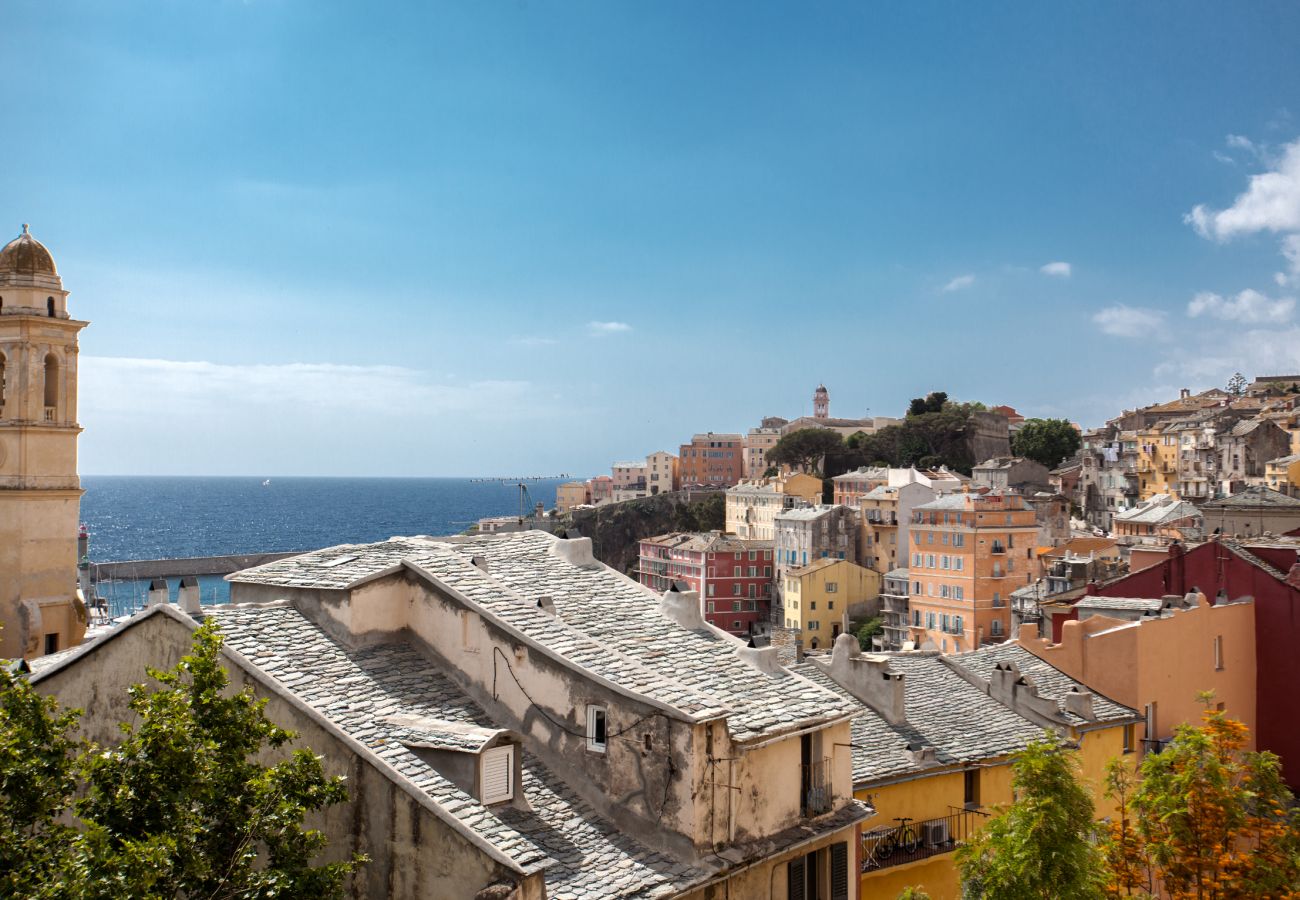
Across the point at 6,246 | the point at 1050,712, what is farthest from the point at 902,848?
the point at 6,246

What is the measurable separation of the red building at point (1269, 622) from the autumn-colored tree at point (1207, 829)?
14.6 m

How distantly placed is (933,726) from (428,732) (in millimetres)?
12172

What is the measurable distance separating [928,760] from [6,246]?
24016mm

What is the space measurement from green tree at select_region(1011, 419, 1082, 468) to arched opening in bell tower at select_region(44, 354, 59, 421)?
470 ft

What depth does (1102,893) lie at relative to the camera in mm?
12602

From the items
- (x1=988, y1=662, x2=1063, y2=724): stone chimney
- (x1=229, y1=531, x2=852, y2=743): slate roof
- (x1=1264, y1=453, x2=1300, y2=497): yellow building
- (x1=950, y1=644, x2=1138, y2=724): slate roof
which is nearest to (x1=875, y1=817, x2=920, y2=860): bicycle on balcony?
(x1=229, y1=531, x2=852, y2=743): slate roof

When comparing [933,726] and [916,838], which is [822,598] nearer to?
[933,726]

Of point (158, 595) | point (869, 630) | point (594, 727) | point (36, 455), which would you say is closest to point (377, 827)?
point (594, 727)

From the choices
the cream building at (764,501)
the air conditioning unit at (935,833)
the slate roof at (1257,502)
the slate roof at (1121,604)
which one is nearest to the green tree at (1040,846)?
the air conditioning unit at (935,833)

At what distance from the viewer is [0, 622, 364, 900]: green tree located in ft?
28.1

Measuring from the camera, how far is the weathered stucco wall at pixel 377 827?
1102cm

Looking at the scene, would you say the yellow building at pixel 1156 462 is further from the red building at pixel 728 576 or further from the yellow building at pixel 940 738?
the yellow building at pixel 940 738

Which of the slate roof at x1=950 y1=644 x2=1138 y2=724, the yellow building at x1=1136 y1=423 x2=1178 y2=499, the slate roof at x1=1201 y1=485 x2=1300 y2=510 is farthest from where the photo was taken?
the yellow building at x1=1136 y1=423 x2=1178 y2=499

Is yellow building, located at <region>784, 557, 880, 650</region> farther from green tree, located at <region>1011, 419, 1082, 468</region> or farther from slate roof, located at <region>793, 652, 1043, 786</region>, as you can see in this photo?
slate roof, located at <region>793, 652, 1043, 786</region>
